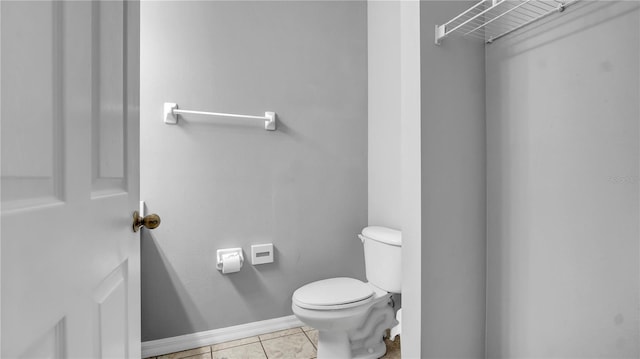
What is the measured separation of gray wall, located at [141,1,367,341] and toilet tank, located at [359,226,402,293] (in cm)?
32

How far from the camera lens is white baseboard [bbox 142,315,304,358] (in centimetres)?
156

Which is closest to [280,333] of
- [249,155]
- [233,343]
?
[233,343]

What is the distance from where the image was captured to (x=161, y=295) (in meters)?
1.58

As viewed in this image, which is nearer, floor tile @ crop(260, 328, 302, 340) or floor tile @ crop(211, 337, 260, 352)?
floor tile @ crop(211, 337, 260, 352)

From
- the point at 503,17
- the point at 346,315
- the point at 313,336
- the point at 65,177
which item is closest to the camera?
the point at 65,177

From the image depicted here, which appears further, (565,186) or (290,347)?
(290,347)

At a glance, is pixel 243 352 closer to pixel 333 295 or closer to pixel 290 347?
pixel 290 347

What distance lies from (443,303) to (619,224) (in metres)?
0.56

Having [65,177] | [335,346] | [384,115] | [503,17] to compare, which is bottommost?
[335,346]

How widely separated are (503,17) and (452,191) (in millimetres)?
675

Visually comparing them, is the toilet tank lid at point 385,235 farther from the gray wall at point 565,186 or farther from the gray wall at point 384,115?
the gray wall at point 565,186

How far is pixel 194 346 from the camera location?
5.34ft

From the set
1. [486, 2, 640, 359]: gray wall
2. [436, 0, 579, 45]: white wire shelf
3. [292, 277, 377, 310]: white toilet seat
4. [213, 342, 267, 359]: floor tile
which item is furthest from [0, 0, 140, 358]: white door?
[486, 2, 640, 359]: gray wall

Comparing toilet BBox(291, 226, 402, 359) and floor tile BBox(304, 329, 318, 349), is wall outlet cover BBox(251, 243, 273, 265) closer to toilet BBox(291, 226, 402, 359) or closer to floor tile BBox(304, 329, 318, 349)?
toilet BBox(291, 226, 402, 359)
